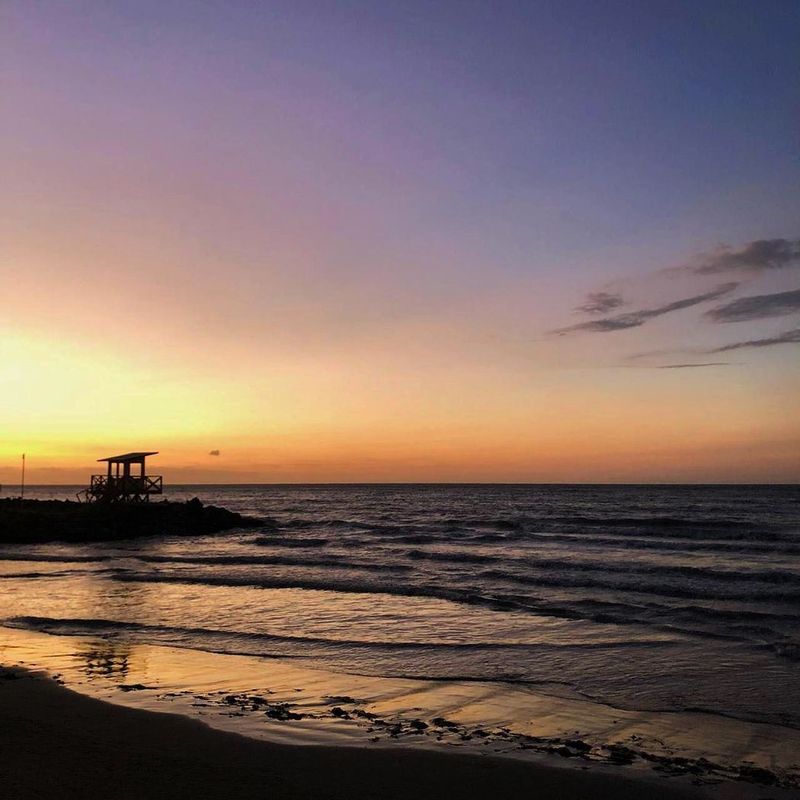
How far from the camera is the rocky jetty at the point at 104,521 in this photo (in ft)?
136

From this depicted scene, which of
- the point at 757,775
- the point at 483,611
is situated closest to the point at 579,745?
the point at 757,775

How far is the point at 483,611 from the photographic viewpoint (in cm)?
1808

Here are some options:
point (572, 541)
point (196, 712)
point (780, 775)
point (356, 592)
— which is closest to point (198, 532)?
point (572, 541)

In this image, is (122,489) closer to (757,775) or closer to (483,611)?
(483,611)

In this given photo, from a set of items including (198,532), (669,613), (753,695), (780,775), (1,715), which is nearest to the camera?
(780,775)

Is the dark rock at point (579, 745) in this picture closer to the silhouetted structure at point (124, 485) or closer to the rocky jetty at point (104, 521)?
the rocky jetty at point (104, 521)

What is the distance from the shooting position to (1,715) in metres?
8.42

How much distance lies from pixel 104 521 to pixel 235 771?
142 ft

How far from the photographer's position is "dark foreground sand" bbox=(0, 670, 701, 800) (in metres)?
6.38

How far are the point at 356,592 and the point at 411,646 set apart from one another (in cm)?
812

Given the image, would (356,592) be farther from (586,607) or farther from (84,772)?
(84,772)

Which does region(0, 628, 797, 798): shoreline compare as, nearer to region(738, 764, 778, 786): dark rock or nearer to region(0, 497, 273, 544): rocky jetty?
region(738, 764, 778, 786): dark rock

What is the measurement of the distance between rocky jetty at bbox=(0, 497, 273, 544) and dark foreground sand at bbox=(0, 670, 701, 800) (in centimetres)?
3636

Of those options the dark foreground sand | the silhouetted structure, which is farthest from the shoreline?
the silhouetted structure
